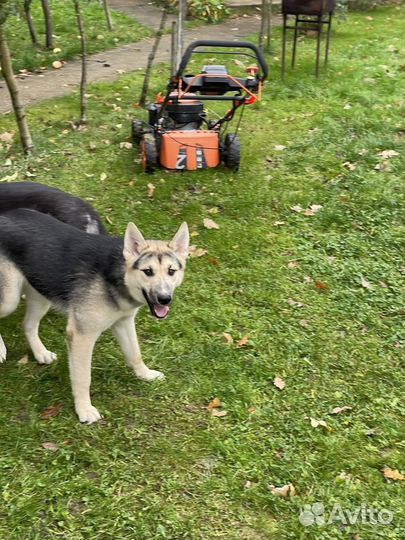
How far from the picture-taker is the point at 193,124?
6.99 m

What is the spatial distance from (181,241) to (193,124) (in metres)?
3.65

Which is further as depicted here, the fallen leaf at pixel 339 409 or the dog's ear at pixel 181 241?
the fallen leaf at pixel 339 409

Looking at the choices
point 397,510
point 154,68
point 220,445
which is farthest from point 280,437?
point 154,68

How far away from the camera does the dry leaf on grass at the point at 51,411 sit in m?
3.86

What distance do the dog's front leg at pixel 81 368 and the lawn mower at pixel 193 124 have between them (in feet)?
11.7

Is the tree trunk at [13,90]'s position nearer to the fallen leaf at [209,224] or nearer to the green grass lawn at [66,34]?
the fallen leaf at [209,224]

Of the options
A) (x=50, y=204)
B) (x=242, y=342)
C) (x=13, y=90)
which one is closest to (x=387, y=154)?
(x=242, y=342)

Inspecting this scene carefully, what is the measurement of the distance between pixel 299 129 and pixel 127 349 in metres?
5.31

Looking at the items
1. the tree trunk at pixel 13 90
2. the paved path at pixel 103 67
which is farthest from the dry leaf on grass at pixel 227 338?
the paved path at pixel 103 67

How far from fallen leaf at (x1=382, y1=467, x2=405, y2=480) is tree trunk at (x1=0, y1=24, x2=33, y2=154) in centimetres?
548

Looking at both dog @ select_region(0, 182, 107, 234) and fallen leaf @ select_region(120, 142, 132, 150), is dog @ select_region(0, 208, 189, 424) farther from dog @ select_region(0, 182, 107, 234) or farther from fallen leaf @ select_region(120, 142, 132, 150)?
fallen leaf @ select_region(120, 142, 132, 150)

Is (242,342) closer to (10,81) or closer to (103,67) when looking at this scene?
(10,81)

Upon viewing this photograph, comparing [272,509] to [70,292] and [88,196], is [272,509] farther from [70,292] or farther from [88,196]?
[88,196]

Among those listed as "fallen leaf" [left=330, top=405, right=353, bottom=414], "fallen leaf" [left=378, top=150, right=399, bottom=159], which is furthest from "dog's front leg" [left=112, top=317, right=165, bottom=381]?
"fallen leaf" [left=378, top=150, right=399, bottom=159]
